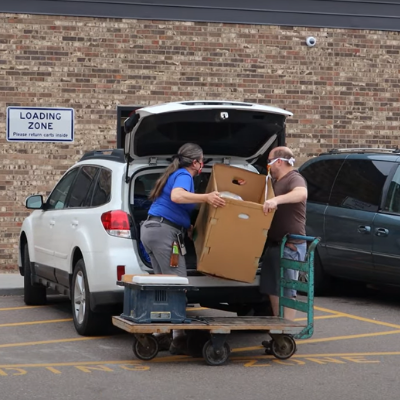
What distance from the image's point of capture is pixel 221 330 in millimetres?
8211

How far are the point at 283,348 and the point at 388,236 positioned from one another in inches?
140

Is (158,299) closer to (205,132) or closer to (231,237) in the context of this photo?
(231,237)

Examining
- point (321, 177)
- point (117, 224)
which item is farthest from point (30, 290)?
point (321, 177)

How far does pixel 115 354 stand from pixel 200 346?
0.76 metres

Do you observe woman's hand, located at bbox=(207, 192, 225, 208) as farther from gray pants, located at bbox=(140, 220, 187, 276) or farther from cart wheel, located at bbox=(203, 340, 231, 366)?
cart wheel, located at bbox=(203, 340, 231, 366)

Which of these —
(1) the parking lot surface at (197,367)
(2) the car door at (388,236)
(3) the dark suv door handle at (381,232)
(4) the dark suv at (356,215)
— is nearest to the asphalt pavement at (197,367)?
(1) the parking lot surface at (197,367)

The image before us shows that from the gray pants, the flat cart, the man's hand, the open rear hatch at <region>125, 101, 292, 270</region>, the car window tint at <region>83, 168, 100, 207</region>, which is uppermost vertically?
the open rear hatch at <region>125, 101, 292, 270</region>

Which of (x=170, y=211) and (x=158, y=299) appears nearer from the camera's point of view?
(x=158, y=299)

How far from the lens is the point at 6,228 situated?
15.7 metres

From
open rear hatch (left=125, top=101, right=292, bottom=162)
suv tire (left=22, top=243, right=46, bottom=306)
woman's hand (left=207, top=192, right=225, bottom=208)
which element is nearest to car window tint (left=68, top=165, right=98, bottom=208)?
open rear hatch (left=125, top=101, right=292, bottom=162)

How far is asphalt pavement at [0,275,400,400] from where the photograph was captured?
7215 mm

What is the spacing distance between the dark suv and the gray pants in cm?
361

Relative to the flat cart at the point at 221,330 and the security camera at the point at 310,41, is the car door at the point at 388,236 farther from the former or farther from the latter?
the security camera at the point at 310,41

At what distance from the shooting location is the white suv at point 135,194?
29.8 ft
